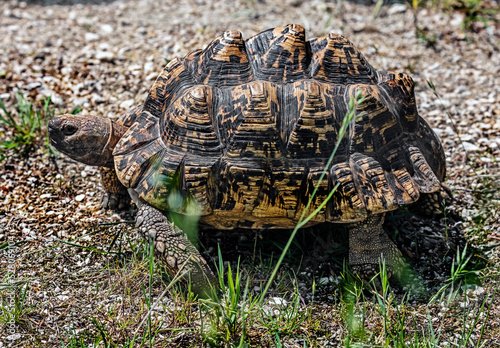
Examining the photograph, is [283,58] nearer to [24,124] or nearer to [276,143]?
[276,143]

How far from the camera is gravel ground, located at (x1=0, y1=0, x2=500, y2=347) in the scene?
10.5 ft

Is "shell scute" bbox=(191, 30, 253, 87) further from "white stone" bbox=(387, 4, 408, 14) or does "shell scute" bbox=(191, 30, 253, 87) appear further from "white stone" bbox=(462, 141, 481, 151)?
"white stone" bbox=(387, 4, 408, 14)

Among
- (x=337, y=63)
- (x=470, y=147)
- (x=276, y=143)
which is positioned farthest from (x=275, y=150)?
(x=470, y=147)

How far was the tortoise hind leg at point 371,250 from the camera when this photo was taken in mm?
3264

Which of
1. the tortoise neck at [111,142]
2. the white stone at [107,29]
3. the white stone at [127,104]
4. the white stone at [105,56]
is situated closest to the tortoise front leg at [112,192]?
the tortoise neck at [111,142]

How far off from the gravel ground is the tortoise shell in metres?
0.49

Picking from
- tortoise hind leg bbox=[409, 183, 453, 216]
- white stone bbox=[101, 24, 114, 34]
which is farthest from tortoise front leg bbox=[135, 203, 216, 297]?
white stone bbox=[101, 24, 114, 34]

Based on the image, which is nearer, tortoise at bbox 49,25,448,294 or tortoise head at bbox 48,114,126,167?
tortoise at bbox 49,25,448,294

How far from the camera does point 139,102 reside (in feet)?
15.5

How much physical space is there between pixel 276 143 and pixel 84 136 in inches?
55.0

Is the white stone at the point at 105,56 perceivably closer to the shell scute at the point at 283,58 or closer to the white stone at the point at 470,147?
the shell scute at the point at 283,58

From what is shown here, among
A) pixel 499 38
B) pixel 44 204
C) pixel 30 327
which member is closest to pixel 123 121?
pixel 44 204

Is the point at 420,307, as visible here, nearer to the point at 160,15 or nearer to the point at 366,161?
the point at 366,161

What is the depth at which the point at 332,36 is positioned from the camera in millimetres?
3350
